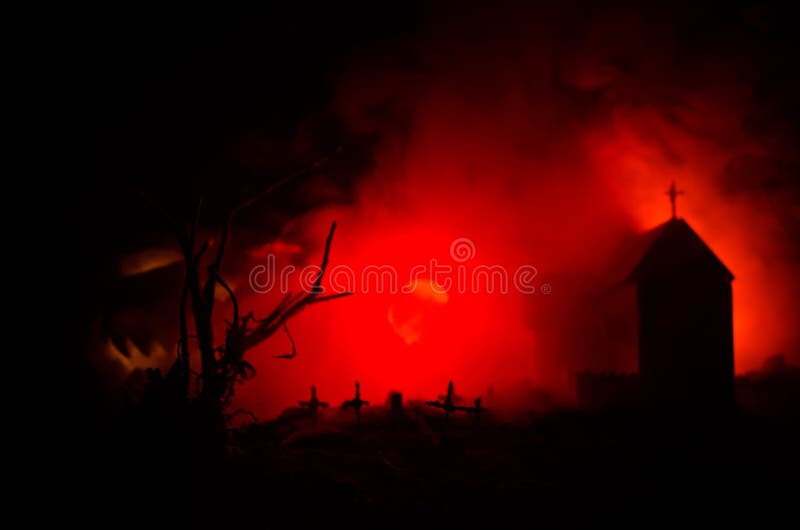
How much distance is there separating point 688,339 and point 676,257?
2075 mm

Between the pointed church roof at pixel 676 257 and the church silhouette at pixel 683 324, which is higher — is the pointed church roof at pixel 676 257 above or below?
above

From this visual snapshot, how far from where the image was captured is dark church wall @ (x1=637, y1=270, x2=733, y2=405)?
14227 millimetres

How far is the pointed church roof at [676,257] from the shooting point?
14.6 m

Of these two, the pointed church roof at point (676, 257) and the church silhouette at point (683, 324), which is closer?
the church silhouette at point (683, 324)

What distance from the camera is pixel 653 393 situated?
575 inches

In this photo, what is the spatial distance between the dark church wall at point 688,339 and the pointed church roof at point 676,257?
0.17m

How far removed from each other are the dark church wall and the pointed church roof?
17 cm

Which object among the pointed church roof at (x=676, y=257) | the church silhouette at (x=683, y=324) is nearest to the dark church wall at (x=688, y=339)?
the church silhouette at (x=683, y=324)

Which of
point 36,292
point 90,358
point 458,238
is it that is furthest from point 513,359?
point 36,292

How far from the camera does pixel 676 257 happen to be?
14.8 meters

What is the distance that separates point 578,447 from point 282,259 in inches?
447

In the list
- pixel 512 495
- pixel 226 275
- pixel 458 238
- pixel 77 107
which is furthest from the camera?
pixel 458 238

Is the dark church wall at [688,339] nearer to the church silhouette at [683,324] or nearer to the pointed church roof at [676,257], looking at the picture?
the church silhouette at [683,324]

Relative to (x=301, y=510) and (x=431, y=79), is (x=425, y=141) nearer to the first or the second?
(x=431, y=79)
